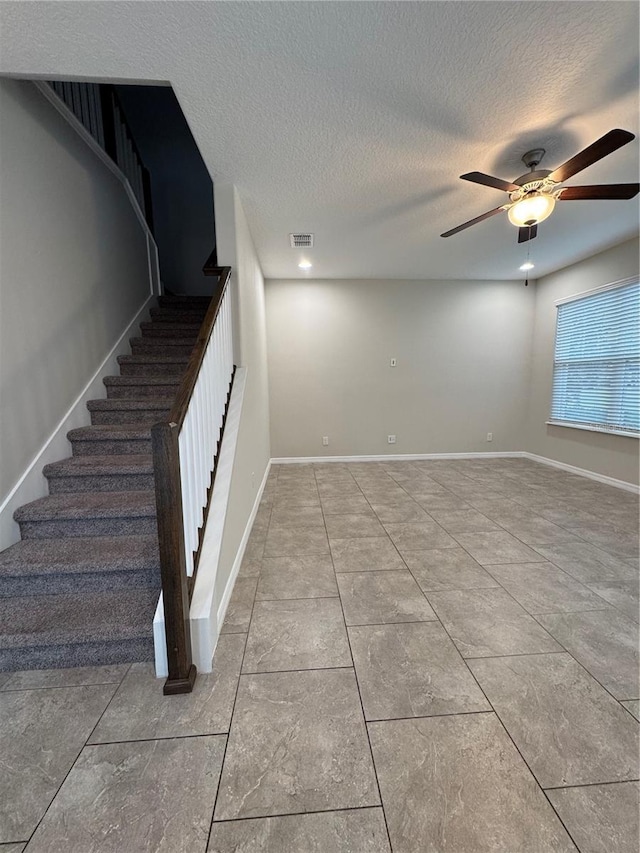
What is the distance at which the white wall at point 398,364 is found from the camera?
5051 millimetres

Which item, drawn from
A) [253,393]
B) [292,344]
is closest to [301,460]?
[292,344]

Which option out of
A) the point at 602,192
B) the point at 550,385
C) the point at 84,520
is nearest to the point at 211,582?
the point at 84,520

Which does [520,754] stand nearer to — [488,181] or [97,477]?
[97,477]

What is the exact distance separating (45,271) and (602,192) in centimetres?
365

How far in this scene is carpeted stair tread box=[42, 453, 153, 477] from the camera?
214 cm

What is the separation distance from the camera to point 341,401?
5.21 meters

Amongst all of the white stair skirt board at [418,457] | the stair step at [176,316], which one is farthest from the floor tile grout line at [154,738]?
the white stair skirt board at [418,457]

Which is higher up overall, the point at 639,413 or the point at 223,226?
the point at 223,226

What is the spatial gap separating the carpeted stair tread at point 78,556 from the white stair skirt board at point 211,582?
310 millimetres

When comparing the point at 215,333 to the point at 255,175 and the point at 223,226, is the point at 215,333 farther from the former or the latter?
the point at 255,175

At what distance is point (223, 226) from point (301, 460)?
3.43 meters

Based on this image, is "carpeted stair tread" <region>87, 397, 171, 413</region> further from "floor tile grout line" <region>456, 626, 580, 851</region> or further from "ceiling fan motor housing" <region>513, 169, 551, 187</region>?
"ceiling fan motor housing" <region>513, 169, 551, 187</region>

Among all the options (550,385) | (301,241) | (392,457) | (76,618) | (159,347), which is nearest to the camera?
(76,618)

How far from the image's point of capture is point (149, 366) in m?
3.18
